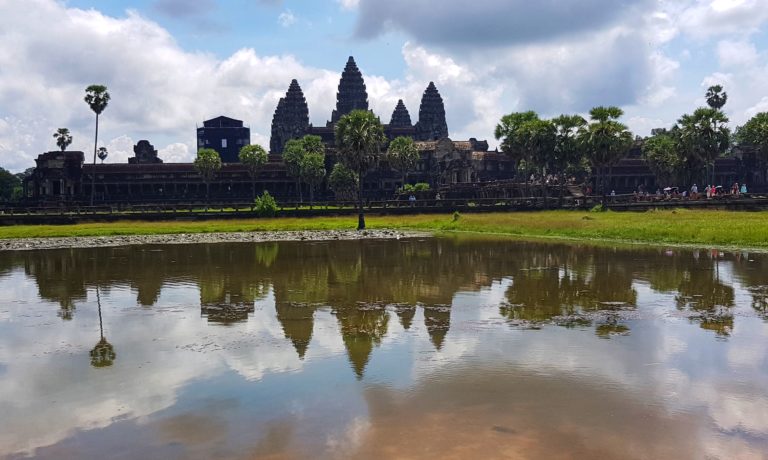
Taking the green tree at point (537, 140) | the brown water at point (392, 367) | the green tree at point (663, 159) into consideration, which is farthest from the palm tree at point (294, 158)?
the brown water at point (392, 367)

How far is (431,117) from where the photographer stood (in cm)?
13412

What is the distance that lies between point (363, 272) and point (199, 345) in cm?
1299

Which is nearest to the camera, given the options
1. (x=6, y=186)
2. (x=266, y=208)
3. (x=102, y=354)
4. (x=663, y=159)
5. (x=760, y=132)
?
(x=102, y=354)

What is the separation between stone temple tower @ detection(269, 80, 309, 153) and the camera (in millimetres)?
135625

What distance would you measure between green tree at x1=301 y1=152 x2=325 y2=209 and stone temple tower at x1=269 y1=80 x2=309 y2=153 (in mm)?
44492

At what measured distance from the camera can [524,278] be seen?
24.3 m

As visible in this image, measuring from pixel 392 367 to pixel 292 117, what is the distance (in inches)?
5050

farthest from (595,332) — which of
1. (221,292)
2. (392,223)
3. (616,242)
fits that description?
(392,223)

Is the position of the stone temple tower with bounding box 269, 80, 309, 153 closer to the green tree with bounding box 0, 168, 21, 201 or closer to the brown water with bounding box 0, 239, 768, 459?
the green tree with bounding box 0, 168, 21, 201

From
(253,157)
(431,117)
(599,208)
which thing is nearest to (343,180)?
(253,157)

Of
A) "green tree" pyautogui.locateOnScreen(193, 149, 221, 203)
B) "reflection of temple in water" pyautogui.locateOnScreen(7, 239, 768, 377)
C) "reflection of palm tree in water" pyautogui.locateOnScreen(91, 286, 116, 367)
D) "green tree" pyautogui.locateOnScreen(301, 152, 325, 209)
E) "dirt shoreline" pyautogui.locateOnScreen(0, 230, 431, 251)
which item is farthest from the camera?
"green tree" pyautogui.locateOnScreen(301, 152, 325, 209)

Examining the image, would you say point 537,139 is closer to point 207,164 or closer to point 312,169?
point 312,169

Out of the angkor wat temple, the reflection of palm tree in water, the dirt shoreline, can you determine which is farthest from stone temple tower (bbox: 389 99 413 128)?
the reflection of palm tree in water

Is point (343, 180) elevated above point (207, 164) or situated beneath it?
situated beneath
